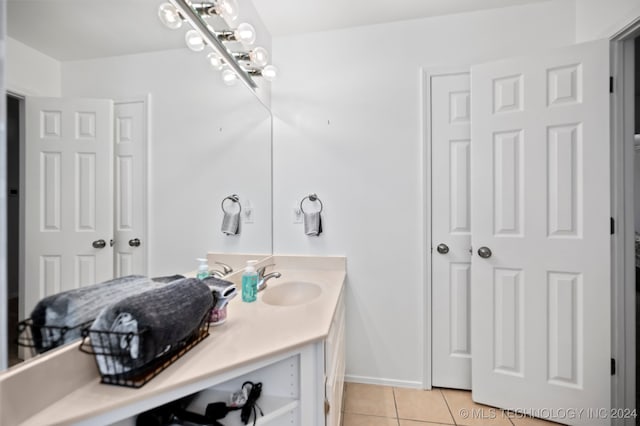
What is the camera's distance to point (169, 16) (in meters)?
1.03

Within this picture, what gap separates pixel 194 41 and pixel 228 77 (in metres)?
0.26

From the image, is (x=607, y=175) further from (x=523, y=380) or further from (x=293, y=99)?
(x=293, y=99)

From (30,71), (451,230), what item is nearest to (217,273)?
(30,71)

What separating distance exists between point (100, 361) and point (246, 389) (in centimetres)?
42

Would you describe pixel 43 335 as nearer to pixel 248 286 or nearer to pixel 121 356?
pixel 121 356

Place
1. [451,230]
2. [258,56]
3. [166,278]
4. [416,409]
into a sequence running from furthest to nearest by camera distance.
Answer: [451,230], [416,409], [258,56], [166,278]

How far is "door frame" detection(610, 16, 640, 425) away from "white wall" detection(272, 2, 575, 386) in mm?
614

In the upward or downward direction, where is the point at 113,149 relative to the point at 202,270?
upward

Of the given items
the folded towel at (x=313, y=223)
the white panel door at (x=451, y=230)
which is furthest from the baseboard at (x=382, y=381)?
the folded towel at (x=313, y=223)

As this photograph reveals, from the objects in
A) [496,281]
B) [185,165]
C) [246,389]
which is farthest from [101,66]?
[496,281]

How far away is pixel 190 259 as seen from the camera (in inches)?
47.3

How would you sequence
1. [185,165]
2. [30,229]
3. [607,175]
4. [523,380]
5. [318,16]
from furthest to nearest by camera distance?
[318,16] < [523,380] < [607,175] < [185,165] < [30,229]

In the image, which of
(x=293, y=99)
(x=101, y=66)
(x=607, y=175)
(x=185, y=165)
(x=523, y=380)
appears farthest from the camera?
(x=293, y=99)

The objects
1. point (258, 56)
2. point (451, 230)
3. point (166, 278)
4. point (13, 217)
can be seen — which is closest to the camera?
point (13, 217)
